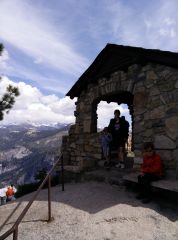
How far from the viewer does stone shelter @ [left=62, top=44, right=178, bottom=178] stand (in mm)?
7094

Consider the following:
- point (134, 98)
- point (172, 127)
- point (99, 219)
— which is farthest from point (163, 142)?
point (99, 219)

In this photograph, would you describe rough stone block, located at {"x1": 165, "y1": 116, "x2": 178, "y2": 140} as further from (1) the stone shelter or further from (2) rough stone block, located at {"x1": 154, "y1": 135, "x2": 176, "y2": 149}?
(2) rough stone block, located at {"x1": 154, "y1": 135, "x2": 176, "y2": 149}

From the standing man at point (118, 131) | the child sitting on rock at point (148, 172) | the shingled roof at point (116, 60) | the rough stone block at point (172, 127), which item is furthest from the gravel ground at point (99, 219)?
the shingled roof at point (116, 60)

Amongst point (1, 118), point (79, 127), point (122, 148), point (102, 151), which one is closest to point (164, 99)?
point (122, 148)

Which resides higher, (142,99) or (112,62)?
(112,62)

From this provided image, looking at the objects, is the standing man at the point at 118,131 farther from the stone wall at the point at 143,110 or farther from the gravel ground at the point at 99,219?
the gravel ground at the point at 99,219

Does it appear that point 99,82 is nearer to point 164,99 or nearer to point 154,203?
point 164,99

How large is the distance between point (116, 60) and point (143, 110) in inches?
84.4

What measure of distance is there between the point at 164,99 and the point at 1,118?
7.43 m

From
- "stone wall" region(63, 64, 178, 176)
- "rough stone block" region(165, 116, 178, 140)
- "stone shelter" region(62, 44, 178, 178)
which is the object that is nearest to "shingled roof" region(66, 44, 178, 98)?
"stone shelter" region(62, 44, 178, 178)

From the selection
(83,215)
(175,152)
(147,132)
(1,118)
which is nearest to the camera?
(83,215)

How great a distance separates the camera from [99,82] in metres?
9.62

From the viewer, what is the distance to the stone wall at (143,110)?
277 inches

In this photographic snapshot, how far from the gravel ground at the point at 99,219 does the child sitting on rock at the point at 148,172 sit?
0.78 ft
